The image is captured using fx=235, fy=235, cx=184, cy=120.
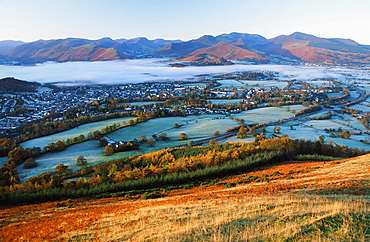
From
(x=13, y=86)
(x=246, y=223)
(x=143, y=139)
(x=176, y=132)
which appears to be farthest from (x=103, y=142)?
(x=13, y=86)

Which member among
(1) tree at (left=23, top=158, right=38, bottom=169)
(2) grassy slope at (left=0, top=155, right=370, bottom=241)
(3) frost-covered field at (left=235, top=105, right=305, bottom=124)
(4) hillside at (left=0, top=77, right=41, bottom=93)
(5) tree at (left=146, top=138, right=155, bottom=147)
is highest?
(4) hillside at (left=0, top=77, right=41, bottom=93)

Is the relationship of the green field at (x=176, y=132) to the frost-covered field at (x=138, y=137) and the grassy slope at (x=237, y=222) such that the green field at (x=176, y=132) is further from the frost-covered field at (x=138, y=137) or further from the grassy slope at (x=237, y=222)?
the grassy slope at (x=237, y=222)

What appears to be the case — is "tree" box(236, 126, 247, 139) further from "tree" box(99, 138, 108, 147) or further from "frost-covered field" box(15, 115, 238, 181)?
"tree" box(99, 138, 108, 147)

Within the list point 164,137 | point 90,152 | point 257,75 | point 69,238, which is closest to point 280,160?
point 164,137

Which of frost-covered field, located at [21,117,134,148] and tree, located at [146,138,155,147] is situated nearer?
tree, located at [146,138,155,147]

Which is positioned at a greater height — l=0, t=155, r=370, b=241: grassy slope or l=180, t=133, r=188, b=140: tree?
l=0, t=155, r=370, b=241: grassy slope

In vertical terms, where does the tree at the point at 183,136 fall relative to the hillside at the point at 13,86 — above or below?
below

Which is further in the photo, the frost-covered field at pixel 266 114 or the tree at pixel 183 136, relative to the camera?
the frost-covered field at pixel 266 114

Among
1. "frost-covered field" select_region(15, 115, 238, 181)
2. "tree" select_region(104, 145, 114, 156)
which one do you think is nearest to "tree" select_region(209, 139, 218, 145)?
"frost-covered field" select_region(15, 115, 238, 181)

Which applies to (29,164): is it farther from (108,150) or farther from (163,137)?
(163,137)

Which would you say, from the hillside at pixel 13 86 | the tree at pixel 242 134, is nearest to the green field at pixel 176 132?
the tree at pixel 242 134

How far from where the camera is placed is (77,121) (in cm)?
6247

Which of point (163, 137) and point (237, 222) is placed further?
point (163, 137)

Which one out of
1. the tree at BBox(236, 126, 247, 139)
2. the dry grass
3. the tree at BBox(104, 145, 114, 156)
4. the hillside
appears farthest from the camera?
the hillside
